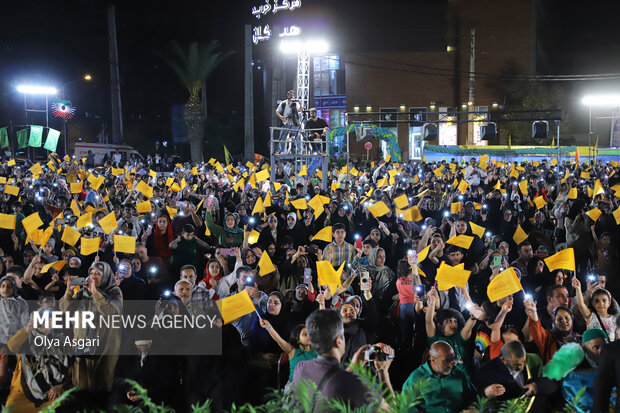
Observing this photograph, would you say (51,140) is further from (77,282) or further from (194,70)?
(194,70)

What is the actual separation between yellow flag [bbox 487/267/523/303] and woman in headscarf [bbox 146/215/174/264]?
5366 mm

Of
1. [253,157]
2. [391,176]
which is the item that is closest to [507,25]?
[253,157]

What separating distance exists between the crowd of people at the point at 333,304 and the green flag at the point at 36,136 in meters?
6.65

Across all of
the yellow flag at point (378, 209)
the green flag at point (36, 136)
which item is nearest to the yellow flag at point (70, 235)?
the yellow flag at point (378, 209)

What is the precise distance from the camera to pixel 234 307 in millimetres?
5746

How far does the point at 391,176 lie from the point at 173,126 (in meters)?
36.3

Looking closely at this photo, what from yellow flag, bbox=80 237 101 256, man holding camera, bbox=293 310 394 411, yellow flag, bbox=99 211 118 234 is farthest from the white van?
man holding camera, bbox=293 310 394 411

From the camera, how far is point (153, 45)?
49438 mm

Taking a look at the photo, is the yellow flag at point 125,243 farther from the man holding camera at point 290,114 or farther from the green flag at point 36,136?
the green flag at point 36,136

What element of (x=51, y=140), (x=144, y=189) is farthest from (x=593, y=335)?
(x=51, y=140)

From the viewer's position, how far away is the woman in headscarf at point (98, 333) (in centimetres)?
528

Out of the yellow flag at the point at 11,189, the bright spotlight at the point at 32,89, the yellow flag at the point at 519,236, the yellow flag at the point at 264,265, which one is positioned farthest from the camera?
the bright spotlight at the point at 32,89

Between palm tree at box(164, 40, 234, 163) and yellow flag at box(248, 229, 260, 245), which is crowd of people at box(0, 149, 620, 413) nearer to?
yellow flag at box(248, 229, 260, 245)

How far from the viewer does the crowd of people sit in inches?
186
